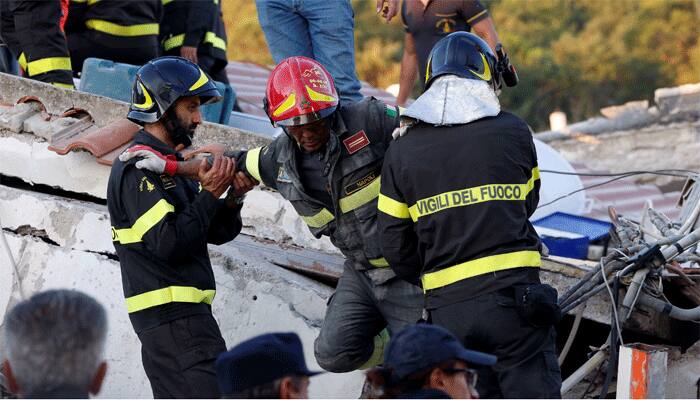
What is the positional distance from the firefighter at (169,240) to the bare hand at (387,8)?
2201mm

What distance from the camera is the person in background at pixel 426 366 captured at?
10.4ft

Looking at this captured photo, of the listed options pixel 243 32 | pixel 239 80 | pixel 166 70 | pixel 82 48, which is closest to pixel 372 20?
pixel 243 32

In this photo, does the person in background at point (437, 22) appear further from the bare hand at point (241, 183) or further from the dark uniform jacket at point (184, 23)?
the bare hand at point (241, 183)

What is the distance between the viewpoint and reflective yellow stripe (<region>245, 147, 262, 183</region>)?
474 centimetres

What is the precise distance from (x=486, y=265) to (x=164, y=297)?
1332mm

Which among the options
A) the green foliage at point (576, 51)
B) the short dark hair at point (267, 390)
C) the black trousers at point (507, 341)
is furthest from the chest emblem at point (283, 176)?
the green foliage at point (576, 51)

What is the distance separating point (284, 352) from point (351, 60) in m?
3.17

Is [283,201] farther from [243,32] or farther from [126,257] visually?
[243,32]

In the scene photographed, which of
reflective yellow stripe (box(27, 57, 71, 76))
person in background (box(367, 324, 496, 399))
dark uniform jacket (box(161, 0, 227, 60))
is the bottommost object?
dark uniform jacket (box(161, 0, 227, 60))

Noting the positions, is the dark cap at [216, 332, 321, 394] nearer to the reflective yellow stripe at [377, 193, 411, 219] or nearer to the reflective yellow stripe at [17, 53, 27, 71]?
the reflective yellow stripe at [377, 193, 411, 219]

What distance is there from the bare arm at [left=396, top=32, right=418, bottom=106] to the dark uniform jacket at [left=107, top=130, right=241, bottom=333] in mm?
3525

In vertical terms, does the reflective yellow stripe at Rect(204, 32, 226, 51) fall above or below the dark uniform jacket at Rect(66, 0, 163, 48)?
below

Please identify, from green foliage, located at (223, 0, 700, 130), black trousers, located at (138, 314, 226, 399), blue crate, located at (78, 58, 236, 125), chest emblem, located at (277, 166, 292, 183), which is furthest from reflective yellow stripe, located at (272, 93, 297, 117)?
green foliage, located at (223, 0, 700, 130)

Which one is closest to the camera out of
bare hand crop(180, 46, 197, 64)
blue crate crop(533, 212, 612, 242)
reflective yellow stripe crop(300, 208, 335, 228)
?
reflective yellow stripe crop(300, 208, 335, 228)
